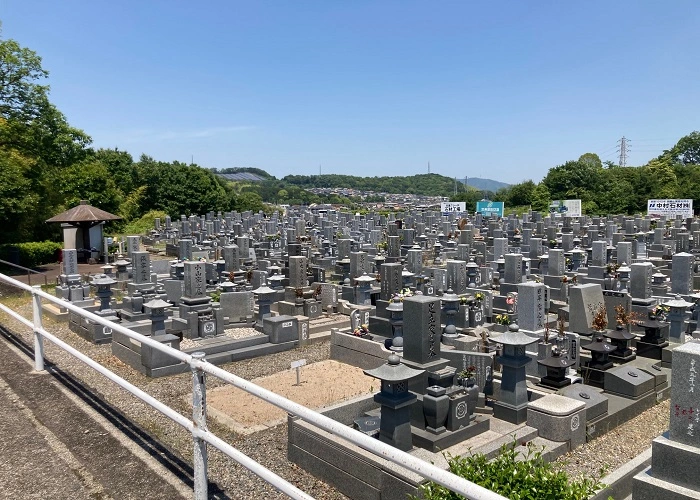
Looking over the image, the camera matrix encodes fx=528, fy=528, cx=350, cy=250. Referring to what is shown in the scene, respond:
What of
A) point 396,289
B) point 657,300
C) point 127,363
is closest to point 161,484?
point 127,363

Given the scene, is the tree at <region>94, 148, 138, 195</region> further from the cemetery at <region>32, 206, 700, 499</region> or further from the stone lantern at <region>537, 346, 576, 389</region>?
the stone lantern at <region>537, 346, 576, 389</region>

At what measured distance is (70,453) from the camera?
449cm

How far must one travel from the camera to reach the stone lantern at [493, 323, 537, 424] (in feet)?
26.0

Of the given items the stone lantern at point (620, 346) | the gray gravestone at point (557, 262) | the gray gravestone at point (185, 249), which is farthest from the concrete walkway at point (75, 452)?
the gray gravestone at point (185, 249)

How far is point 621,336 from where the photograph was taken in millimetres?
10906

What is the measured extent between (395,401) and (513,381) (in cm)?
271

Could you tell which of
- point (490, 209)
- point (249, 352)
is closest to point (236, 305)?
point (249, 352)

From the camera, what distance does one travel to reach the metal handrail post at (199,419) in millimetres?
3475

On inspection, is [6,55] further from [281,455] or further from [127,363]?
[281,455]

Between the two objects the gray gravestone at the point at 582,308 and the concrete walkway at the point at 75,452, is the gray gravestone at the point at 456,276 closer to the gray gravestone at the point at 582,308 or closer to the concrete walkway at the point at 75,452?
the gray gravestone at the point at 582,308

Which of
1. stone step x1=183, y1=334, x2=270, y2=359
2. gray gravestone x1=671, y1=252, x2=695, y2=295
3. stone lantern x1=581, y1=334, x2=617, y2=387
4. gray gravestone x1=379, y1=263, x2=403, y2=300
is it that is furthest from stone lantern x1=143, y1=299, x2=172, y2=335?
gray gravestone x1=671, y1=252, x2=695, y2=295

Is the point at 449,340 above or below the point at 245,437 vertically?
above

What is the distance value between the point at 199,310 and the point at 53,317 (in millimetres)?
4717

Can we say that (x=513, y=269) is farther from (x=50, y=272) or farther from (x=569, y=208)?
(x=569, y=208)
